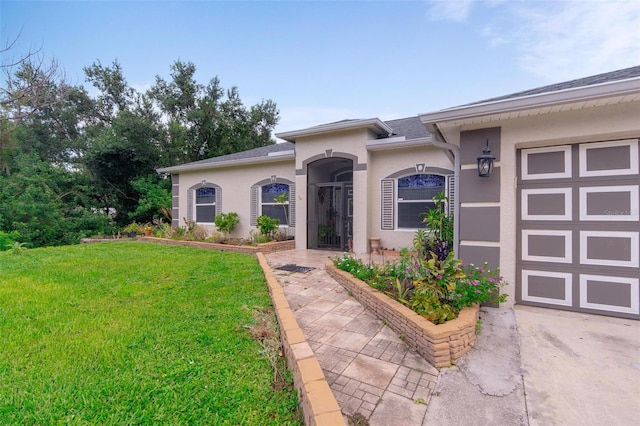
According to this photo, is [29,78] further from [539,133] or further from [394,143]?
[539,133]

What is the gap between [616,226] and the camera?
3.86m

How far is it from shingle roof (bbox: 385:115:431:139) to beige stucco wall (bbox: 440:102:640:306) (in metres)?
3.85

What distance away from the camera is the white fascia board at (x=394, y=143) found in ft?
24.9

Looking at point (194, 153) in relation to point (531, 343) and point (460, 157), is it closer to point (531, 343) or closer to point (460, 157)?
point (460, 157)

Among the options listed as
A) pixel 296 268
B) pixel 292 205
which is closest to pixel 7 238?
pixel 292 205

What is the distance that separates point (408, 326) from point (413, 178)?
5.78m

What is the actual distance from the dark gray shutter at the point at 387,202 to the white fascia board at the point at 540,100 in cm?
423

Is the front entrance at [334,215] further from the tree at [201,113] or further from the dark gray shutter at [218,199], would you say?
the tree at [201,113]

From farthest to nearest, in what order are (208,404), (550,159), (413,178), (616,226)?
1. (413,178)
2. (550,159)
3. (616,226)
4. (208,404)

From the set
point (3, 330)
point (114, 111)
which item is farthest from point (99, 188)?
point (3, 330)

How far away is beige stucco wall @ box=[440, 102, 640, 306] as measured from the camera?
3643mm

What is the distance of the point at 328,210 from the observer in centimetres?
976

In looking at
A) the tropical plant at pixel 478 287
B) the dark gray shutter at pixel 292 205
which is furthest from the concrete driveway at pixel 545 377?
the dark gray shutter at pixel 292 205

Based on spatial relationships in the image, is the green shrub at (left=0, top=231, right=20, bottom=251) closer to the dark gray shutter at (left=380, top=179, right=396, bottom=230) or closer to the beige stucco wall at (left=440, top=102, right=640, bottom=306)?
the dark gray shutter at (left=380, top=179, right=396, bottom=230)
